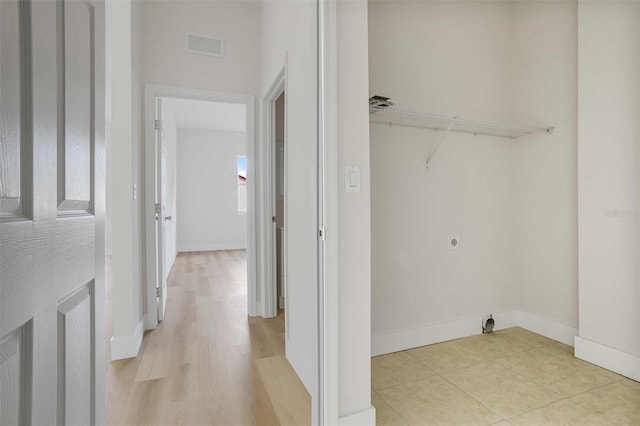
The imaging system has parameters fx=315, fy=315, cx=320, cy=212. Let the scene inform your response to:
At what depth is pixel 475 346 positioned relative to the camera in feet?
7.76

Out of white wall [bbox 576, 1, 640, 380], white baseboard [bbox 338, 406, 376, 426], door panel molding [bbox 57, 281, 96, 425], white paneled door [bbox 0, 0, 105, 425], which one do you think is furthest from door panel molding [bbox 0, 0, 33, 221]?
white wall [bbox 576, 1, 640, 380]

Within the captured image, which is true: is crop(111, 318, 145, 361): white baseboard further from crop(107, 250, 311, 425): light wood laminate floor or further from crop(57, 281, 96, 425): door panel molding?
crop(57, 281, 96, 425): door panel molding

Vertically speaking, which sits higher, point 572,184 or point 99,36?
point 99,36

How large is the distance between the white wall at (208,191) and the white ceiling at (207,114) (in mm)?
341

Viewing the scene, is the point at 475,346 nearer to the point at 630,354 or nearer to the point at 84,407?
the point at 630,354

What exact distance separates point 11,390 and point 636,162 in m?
2.88

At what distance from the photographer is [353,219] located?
57.7 inches

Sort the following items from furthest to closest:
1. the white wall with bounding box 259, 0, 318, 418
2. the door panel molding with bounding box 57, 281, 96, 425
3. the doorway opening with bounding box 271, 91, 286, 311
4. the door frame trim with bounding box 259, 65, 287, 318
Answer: the doorway opening with bounding box 271, 91, 286, 311, the door frame trim with bounding box 259, 65, 287, 318, the white wall with bounding box 259, 0, 318, 418, the door panel molding with bounding box 57, 281, 96, 425

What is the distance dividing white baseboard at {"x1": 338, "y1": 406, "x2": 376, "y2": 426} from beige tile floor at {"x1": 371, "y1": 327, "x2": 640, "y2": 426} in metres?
0.13

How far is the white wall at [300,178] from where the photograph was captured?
1537 mm

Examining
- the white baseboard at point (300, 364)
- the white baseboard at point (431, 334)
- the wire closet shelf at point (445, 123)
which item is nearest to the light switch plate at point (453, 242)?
the white baseboard at point (431, 334)

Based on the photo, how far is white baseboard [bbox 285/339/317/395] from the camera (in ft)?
5.92

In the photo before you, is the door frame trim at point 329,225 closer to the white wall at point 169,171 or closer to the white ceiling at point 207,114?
the white wall at point 169,171

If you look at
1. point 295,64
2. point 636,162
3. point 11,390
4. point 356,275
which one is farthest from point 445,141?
point 11,390
